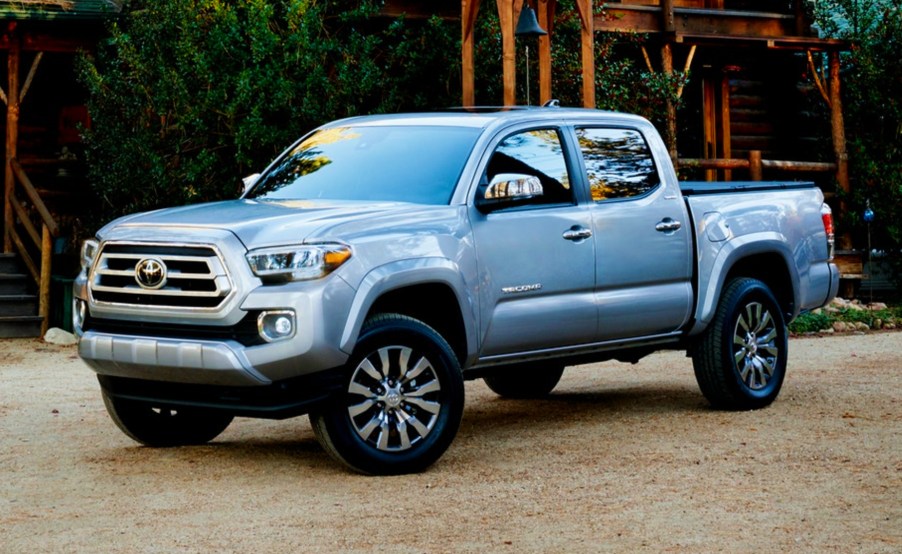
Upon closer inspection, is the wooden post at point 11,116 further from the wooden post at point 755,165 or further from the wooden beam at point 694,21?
the wooden post at point 755,165

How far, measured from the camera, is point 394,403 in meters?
7.30

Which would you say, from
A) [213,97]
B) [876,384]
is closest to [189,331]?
[876,384]

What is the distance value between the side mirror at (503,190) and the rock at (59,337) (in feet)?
29.2

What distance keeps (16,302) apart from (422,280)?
10373mm

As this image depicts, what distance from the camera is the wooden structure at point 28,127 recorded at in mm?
16953

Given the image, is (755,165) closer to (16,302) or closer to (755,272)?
(755,272)

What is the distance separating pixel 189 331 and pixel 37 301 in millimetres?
10173

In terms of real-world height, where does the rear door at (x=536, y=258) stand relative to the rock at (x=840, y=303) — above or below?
above

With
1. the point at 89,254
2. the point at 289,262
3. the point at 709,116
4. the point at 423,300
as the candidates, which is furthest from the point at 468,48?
the point at 709,116

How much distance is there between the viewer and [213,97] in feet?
50.4

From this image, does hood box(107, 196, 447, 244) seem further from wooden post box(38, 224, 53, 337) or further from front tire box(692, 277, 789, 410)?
wooden post box(38, 224, 53, 337)

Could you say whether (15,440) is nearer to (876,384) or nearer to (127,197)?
(876,384)

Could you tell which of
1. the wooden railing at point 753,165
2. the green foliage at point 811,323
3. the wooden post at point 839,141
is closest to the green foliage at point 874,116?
the wooden post at point 839,141

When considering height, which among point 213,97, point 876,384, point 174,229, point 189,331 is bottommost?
point 876,384
